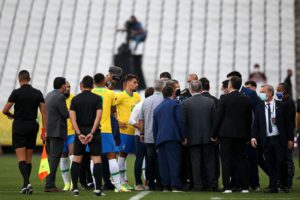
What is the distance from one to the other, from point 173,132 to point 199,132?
16.3 inches

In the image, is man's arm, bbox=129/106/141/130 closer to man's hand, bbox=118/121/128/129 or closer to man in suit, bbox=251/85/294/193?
man's hand, bbox=118/121/128/129

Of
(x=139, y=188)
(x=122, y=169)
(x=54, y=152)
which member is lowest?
(x=139, y=188)

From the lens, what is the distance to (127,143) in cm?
1745

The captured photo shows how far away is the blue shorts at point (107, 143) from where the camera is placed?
1572 cm

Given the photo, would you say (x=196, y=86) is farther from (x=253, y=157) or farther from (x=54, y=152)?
(x=54, y=152)

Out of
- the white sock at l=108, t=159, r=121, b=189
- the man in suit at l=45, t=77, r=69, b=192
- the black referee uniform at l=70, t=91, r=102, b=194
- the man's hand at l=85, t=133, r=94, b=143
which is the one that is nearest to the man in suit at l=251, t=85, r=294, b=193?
the white sock at l=108, t=159, r=121, b=189

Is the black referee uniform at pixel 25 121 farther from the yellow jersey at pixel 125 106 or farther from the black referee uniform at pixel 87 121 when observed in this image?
the yellow jersey at pixel 125 106

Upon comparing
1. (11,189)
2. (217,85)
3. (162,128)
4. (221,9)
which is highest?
(221,9)

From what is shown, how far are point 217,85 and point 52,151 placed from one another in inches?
1288

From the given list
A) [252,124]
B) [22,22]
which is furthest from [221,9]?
[252,124]

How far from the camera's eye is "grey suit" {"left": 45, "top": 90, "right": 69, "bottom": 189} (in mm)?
16391

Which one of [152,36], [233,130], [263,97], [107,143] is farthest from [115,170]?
[152,36]

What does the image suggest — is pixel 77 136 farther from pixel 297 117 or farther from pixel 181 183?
pixel 297 117

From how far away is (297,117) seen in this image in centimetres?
1614
